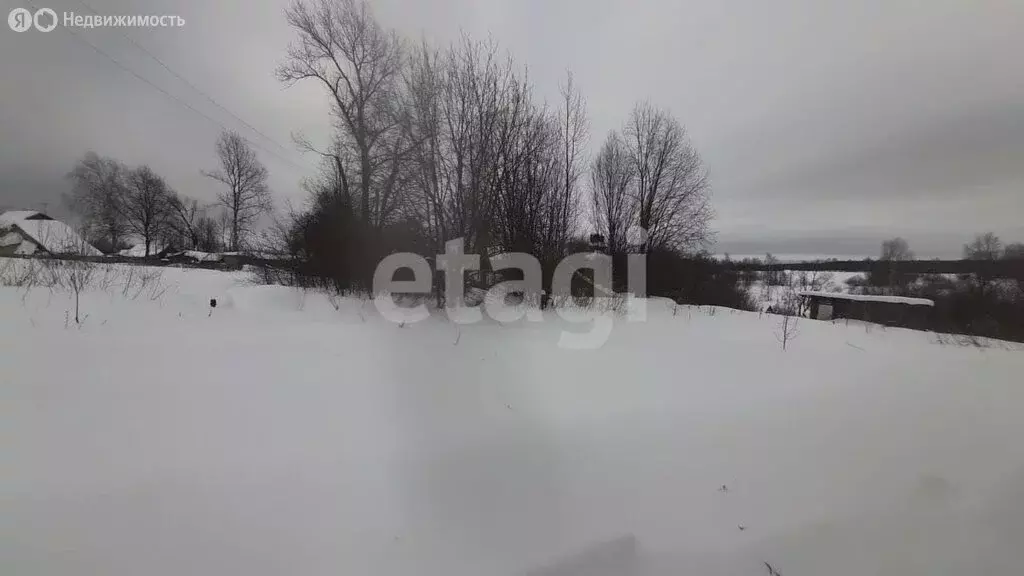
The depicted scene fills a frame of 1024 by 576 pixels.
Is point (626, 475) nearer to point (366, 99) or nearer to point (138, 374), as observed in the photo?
point (138, 374)

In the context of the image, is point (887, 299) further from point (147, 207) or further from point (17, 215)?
point (147, 207)

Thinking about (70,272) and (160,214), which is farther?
(160,214)

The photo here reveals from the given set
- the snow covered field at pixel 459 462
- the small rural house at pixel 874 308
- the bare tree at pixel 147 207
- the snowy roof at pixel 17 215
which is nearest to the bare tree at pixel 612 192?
the small rural house at pixel 874 308

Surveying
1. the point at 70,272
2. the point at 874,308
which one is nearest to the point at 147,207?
the point at 70,272

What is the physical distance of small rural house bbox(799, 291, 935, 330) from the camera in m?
9.63

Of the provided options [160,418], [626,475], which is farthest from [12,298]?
[626,475]

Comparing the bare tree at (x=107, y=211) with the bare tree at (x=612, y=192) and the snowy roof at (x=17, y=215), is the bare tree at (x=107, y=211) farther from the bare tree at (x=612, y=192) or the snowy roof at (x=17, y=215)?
the bare tree at (x=612, y=192)

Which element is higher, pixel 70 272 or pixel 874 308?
pixel 70 272

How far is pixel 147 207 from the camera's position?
29.3 meters

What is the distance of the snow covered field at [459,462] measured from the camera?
57.8 inches

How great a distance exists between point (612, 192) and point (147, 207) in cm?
3768

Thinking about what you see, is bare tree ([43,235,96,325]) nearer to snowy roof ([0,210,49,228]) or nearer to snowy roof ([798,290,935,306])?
snowy roof ([0,210,49,228])

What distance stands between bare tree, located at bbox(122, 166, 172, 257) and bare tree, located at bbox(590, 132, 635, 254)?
32122mm

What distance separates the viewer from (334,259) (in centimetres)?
812
